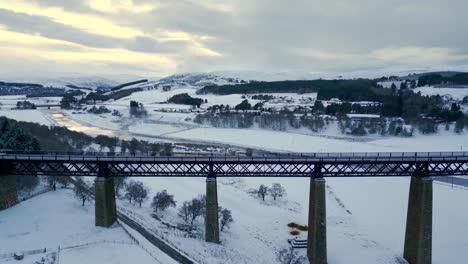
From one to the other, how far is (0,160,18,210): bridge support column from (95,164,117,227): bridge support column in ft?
34.8

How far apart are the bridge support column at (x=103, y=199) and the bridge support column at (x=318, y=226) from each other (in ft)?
66.3

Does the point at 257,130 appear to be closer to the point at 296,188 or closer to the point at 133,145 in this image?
the point at 133,145

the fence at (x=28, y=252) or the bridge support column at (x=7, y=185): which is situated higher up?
the bridge support column at (x=7, y=185)

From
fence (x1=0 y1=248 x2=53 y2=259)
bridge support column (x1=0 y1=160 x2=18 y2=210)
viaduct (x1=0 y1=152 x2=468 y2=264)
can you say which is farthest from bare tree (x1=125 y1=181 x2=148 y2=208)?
fence (x1=0 y1=248 x2=53 y2=259)

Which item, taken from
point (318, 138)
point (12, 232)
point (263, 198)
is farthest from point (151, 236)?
point (318, 138)

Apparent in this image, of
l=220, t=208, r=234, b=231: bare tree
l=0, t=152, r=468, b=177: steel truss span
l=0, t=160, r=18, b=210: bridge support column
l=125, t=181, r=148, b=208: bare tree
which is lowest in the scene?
l=220, t=208, r=234, b=231: bare tree

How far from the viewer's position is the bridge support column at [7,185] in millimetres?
44188

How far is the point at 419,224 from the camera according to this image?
39.2 m

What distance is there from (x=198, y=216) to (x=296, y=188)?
20.5 m

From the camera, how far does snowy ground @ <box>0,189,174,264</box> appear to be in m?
35.6

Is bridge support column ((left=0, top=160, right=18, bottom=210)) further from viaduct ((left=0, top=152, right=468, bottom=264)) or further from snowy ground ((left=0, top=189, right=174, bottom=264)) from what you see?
snowy ground ((left=0, top=189, right=174, bottom=264))

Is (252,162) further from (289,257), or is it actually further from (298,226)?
(298,226)

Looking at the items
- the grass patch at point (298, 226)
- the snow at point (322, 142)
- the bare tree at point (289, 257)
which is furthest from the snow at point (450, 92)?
the bare tree at point (289, 257)

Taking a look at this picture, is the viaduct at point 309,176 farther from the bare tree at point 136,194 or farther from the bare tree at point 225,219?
the bare tree at point 136,194
